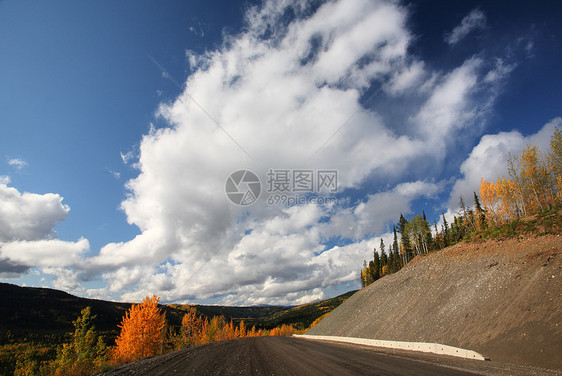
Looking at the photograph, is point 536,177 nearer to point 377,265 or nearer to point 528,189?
point 528,189

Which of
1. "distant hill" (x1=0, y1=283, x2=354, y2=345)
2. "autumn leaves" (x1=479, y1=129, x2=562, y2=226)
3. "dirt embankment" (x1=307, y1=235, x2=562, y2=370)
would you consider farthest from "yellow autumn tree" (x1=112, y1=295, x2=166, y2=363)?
"distant hill" (x1=0, y1=283, x2=354, y2=345)

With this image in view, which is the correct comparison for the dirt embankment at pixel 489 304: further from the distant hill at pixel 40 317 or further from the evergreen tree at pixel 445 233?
the distant hill at pixel 40 317

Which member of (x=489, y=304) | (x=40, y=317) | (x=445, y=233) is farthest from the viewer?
(x=40, y=317)

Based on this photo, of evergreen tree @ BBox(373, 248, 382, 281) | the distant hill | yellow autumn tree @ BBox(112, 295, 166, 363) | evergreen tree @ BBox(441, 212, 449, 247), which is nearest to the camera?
yellow autumn tree @ BBox(112, 295, 166, 363)

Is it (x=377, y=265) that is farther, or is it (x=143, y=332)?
(x=377, y=265)

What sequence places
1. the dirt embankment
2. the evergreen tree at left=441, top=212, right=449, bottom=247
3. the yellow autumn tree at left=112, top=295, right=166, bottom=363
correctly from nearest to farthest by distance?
1. the dirt embankment
2. the yellow autumn tree at left=112, top=295, right=166, bottom=363
3. the evergreen tree at left=441, top=212, right=449, bottom=247

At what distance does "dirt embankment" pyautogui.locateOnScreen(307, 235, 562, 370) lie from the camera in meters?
13.4

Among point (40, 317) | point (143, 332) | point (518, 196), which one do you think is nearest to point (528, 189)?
point (518, 196)

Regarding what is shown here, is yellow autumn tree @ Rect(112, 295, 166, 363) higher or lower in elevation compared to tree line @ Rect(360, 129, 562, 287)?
lower

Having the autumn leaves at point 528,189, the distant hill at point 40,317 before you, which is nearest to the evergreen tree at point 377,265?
the autumn leaves at point 528,189

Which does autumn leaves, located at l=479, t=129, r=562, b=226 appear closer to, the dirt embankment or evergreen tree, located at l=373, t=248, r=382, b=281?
the dirt embankment

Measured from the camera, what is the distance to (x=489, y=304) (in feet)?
63.1

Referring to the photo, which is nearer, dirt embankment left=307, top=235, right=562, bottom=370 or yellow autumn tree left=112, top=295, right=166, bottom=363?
dirt embankment left=307, top=235, right=562, bottom=370

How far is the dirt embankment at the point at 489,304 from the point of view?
13.4m
